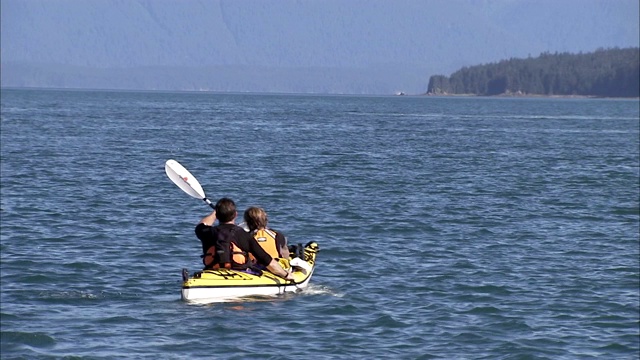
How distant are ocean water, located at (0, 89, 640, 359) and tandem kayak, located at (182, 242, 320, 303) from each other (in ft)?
0.67

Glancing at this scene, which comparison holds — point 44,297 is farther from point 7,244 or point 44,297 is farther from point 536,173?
point 536,173

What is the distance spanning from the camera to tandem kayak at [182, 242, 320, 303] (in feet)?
63.0

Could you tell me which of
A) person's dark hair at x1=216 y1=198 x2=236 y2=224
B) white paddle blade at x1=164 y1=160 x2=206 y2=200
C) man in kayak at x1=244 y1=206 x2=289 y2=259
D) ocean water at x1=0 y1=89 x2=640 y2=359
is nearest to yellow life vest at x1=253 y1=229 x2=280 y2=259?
man in kayak at x1=244 y1=206 x2=289 y2=259

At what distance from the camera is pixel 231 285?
19.4m

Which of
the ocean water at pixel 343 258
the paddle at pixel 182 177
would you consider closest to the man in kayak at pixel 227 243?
the ocean water at pixel 343 258

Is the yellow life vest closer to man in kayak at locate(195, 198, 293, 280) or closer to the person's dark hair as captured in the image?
man in kayak at locate(195, 198, 293, 280)

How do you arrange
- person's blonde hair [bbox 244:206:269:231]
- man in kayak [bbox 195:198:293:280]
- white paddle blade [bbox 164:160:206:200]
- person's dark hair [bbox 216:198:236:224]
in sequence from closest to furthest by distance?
person's dark hair [bbox 216:198:236:224] → man in kayak [bbox 195:198:293:280] → person's blonde hair [bbox 244:206:269:231] → white paddle blade [bbox 164:160:206:200]

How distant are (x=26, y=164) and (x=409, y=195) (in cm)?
1600

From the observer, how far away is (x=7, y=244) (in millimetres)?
25453

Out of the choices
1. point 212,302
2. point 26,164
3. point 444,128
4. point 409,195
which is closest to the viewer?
point 212,302

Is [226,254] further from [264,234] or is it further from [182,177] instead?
[182,177]

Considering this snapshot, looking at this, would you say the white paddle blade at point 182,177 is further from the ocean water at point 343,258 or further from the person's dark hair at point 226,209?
the person's dark hair at point 226,209

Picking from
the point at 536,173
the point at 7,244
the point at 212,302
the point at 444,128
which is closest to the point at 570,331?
the point at 212,302

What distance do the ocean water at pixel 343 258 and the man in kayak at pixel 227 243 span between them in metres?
0.66
